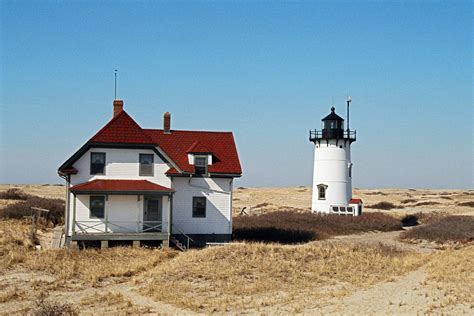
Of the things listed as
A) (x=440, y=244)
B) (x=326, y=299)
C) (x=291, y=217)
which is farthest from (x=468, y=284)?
(x=291, y=217)

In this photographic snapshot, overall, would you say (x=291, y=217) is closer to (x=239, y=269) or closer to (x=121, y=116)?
(x=121, y=116)

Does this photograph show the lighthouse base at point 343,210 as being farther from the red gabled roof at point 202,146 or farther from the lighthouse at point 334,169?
the red gabled roof at point 202,146

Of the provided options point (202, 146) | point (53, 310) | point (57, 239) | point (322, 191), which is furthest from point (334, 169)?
point (53, 310)

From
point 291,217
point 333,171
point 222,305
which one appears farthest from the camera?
point 333,171

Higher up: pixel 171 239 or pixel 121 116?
pixel 121 116

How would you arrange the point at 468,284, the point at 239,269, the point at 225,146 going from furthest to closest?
1. the point at 225,146
2. the point at 239,269
3. the point at 468,284

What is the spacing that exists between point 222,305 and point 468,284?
302 inches

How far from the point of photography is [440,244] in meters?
35.0

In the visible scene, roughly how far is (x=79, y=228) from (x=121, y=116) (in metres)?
5.78

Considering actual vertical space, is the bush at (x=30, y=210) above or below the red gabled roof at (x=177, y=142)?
below

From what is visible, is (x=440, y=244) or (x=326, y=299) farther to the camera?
(x=440, y=244)

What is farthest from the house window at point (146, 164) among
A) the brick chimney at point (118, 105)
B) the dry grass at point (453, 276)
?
the dry grass at point (453, 276)

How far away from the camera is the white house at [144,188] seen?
28.3 m

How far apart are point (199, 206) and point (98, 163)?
549 centimetres
